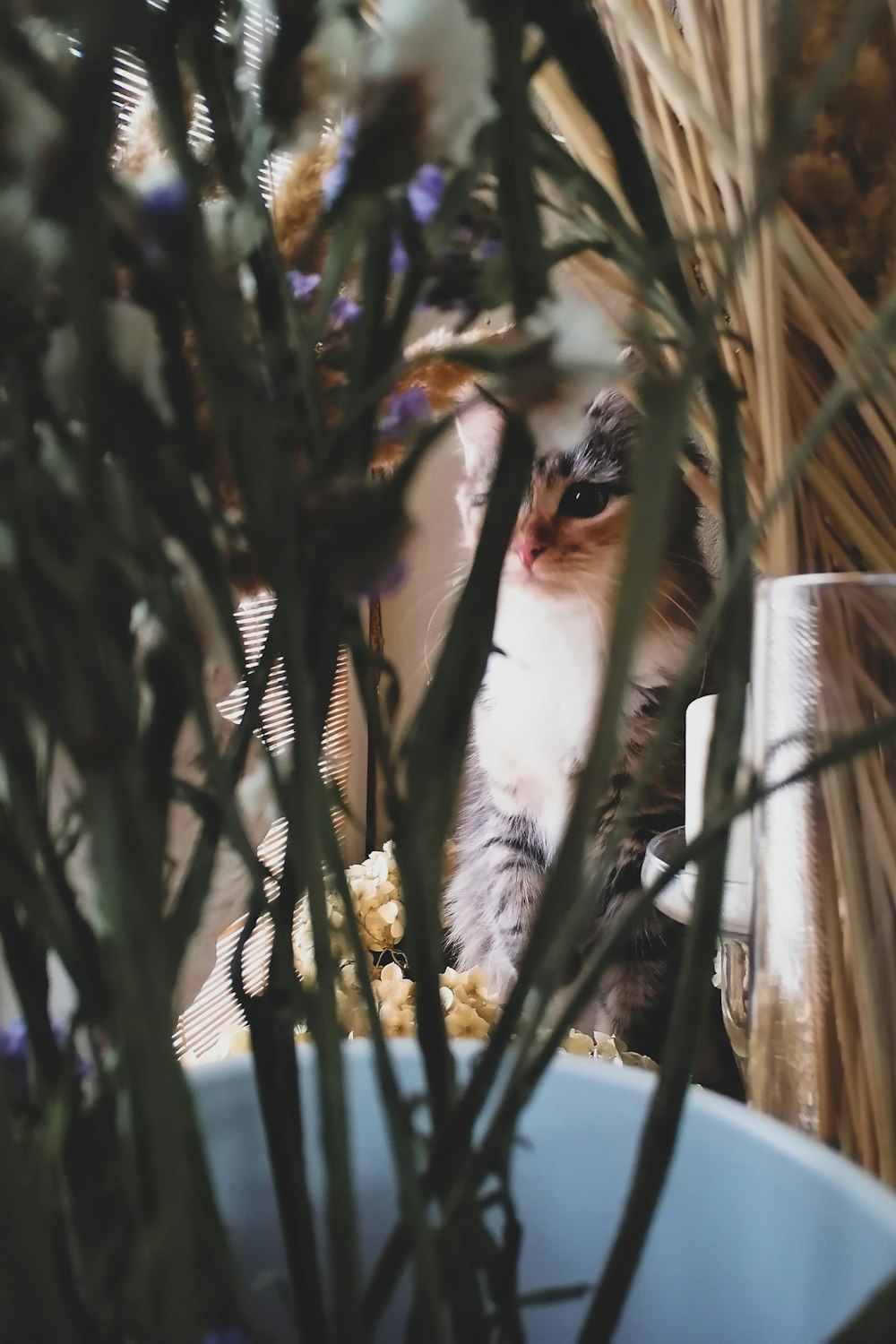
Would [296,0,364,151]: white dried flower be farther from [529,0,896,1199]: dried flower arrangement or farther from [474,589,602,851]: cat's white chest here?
[474,589,602,851]: cat's white chest

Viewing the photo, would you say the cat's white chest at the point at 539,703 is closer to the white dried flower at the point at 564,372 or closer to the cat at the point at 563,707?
the cat at the point at 563,707

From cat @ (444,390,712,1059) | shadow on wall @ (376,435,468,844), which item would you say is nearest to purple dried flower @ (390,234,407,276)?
cat @ (444,390,712,1059)

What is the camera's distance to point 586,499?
3.08 feet

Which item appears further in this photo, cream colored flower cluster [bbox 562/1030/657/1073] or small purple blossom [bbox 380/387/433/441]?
cream colored flower cluster [bbox 562/1030/657/1073]

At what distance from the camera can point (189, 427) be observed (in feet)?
0.54

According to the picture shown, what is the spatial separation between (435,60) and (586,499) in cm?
83

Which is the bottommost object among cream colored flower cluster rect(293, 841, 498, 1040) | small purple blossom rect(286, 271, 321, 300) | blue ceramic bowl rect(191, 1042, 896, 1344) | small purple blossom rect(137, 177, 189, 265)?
cream colored flower cluster rect(293, 841, 498, 1040)

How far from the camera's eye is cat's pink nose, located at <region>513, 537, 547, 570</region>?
917 millimetres

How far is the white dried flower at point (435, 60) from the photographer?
4.8 inches

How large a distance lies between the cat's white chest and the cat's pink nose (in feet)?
0.20

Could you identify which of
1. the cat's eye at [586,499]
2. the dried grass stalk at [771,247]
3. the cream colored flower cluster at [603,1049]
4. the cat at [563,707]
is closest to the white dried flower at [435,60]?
the dried grass stalk at [771,247]

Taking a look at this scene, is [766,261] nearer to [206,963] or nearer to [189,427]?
[189,427]

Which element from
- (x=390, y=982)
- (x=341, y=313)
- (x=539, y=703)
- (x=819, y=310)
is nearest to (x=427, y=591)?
(x=539, y=703)

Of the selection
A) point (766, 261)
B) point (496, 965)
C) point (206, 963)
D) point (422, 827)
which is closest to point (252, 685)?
point (422, 827)
